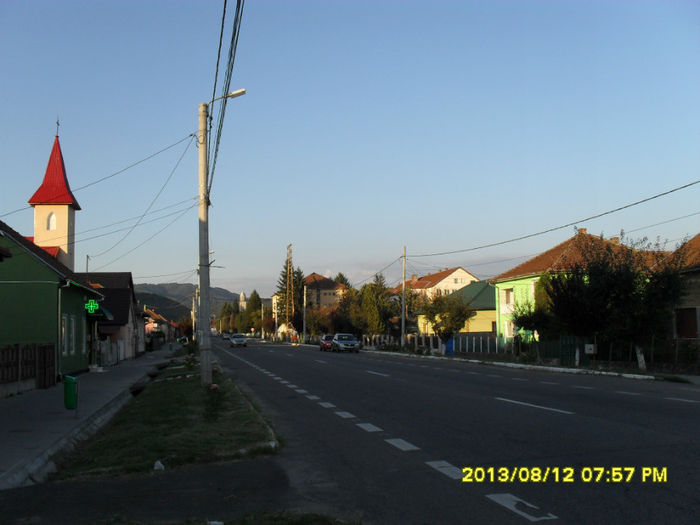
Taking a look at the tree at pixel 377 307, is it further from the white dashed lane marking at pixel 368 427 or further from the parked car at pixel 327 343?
the white dashed lane marking at pixel 368 427

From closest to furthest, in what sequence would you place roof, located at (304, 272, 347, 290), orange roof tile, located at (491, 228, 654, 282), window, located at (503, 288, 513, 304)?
orange roof tile, located at (491, 228, 654, 282)
window, located at (503, 288, 513, 304)
roof, located at (304, 272, 347, 290)

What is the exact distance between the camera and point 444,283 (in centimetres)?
9738

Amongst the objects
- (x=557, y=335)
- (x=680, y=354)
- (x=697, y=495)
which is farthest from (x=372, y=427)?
(x=557, y=335)

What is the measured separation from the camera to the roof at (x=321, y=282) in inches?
6294

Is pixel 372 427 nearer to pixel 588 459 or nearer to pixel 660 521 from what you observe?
pixel 588 459

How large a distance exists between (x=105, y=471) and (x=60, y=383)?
54.5 ft

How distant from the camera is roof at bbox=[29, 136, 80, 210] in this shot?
46125 mm

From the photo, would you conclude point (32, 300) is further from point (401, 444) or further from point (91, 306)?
point (401, 444)

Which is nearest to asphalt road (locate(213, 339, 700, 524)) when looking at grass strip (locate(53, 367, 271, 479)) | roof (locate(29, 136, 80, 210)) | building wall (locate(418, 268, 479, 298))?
grass strip (locate(53, 367, 271, 479))

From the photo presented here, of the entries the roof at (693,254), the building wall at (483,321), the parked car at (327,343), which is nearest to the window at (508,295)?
the building wall at (483,321)

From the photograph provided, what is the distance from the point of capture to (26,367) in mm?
19203

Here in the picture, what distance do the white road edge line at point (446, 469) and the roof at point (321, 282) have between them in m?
150

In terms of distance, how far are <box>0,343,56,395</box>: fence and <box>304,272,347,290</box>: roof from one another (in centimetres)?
13612
